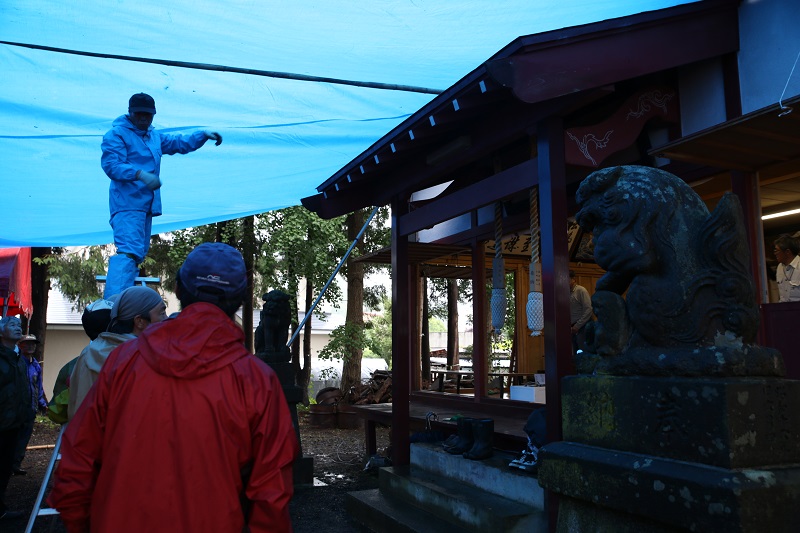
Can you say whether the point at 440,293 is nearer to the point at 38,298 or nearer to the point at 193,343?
the point at 38,298

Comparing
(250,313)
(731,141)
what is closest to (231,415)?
(731,141)

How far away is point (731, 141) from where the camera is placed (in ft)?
14.1

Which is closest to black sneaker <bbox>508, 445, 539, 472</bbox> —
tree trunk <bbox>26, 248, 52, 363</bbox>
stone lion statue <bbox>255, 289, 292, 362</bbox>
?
stone lion statue <bbox>255, 289, 292, 362</bbox>

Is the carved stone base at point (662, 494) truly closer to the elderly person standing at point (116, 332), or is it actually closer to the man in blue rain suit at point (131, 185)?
the elderly person standing at point (116, 332)

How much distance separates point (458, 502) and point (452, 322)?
1423cm

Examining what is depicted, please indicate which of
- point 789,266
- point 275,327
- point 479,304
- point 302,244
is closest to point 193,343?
point 789,266

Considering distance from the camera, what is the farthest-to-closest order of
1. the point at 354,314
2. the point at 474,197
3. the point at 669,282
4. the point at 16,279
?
1. the point at 354,314
2. the point at 16,279
3. the point at 474,197
4. the point at 669,282

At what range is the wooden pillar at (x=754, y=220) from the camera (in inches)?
197

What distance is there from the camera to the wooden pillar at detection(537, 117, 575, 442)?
14.2 ft

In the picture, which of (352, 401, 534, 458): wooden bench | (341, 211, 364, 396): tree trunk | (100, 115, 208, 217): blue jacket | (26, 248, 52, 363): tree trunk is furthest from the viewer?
(26, 248, 52, 363): tree trunk

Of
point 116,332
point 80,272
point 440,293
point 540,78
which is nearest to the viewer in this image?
point 116,332

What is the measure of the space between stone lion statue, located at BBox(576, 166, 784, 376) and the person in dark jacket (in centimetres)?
542

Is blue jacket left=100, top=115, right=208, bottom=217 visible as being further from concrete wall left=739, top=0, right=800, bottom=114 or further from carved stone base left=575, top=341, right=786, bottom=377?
concrete wall left=739, top=0, right=800, bottom=114

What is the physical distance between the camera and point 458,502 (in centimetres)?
500
